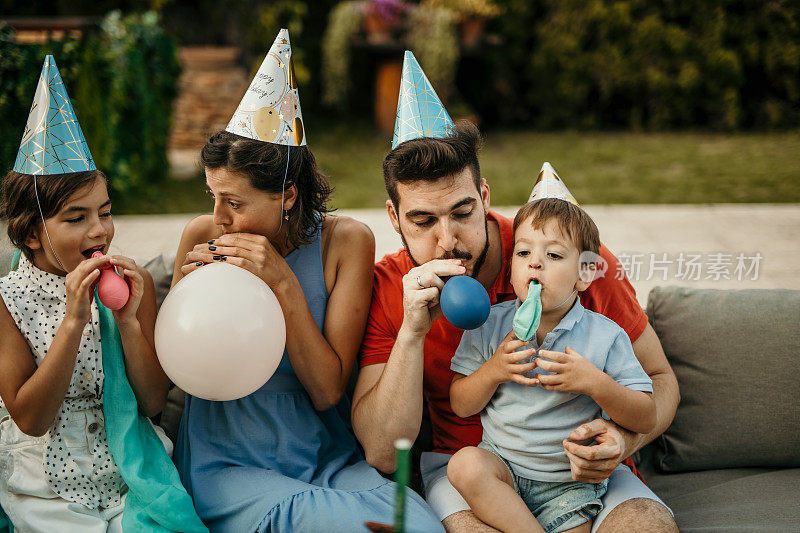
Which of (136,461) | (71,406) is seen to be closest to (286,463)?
(136,461)

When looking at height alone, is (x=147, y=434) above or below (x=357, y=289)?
below

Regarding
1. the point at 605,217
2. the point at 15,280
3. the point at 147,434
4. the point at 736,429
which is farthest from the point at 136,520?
the point at 605,217

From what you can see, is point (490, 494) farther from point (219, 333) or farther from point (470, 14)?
point (470, 14)

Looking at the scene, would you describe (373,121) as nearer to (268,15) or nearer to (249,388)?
(268,15)

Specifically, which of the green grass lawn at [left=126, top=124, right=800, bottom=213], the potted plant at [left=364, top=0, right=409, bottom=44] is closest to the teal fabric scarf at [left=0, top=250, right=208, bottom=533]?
the green grass lawn at [left=126, top=124, right=800, bottom=213]

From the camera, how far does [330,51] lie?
995 centimetres

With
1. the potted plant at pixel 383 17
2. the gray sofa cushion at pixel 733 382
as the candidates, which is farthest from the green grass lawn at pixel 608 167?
the gray sofa cushion at pixel 733 382

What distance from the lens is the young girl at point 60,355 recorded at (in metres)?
1.96

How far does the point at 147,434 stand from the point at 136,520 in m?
0.27

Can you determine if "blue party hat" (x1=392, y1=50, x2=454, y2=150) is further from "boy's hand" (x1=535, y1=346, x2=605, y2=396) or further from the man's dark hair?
"boy's hand" (x1=535, y1=346, x2=605, y2=396)

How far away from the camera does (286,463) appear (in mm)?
2186

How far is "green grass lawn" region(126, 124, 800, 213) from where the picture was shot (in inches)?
277

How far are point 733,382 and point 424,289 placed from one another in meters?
1.30

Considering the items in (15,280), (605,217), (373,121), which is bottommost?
(373,121)
